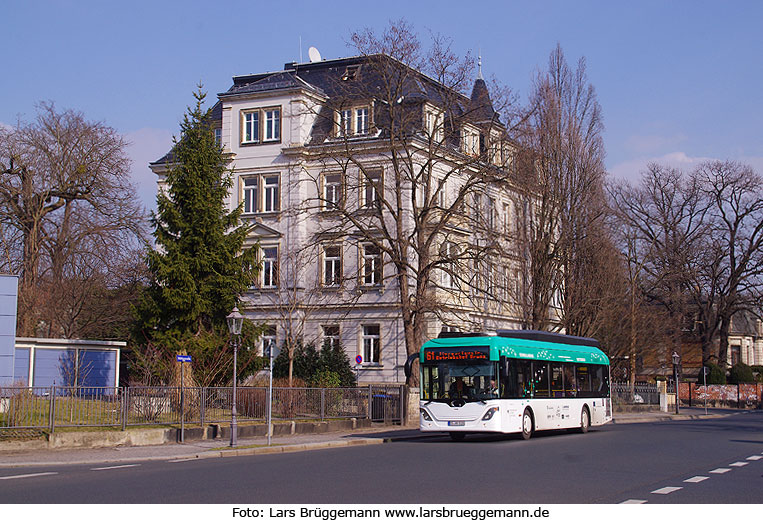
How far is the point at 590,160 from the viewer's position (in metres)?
44.3

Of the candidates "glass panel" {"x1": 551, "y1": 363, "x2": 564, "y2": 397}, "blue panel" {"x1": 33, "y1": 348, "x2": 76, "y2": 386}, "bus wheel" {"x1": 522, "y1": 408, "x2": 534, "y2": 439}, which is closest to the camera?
"bus wheel" {"x1": 522, "y1": 408, "x2": 534, "y2": 439}

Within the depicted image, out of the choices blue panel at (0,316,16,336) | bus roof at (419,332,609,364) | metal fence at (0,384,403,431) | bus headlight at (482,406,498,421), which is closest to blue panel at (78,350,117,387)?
blue panel at (0,316,16,336)

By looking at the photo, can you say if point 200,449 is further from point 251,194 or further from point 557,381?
point 251,194

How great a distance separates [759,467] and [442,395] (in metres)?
10.3

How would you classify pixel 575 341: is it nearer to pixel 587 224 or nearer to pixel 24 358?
pixel 587 224

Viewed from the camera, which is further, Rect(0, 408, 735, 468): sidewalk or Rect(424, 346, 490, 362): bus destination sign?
Rect(424, 346, 490, 362): bus destination sign

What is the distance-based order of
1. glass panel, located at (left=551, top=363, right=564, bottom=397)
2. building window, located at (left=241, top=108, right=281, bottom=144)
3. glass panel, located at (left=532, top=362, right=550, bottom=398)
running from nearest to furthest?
glass panel, located at (left=532, top=362, right=550, bottom=398), glass panel, located at (left=551, top=363, right=564, bottom=397), building window, located at (left=241, top=108, right=281, bottom=144)

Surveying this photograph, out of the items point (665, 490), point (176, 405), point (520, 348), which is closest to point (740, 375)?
point (520, 348)

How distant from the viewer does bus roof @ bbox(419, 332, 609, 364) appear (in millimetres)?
25625

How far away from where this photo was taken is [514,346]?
2631 centimetres

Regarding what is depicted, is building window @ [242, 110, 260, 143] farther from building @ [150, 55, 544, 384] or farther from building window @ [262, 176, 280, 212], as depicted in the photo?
building window @ [262, 176, 280, 212]

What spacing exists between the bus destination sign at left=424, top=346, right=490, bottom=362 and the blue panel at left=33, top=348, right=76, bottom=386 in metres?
16.2

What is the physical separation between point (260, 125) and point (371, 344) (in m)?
14.0

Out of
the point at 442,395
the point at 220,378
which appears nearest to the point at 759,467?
the point at 442,395
